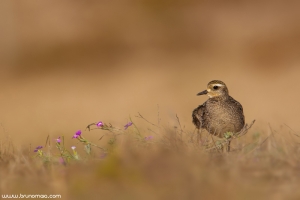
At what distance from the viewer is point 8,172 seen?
3.98m

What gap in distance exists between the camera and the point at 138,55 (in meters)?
14.7

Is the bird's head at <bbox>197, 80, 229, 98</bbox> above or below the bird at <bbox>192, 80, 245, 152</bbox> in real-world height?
above

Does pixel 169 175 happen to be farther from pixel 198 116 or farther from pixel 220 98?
pixel 220 98

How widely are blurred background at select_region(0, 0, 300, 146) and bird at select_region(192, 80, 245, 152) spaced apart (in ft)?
18.8

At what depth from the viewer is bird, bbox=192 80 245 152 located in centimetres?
530

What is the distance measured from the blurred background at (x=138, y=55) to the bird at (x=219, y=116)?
18.8ft

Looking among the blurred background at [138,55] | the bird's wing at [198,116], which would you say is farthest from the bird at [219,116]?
the blurred background at [138,55]

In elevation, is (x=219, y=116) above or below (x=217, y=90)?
below

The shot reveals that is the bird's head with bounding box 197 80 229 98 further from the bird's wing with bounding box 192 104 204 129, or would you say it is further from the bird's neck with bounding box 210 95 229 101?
the bird's wing with bounding box 192 104 204 129

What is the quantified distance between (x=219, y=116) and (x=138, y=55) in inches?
370

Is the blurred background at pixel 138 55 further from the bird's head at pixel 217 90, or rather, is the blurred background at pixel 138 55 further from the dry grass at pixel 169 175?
the dry grass at pixel 169 175

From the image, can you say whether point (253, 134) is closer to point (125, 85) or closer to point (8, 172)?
point (8, 172)

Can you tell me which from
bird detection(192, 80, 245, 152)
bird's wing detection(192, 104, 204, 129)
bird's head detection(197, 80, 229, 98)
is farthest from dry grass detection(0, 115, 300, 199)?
bird's head detection(197, 80, 229, 98)

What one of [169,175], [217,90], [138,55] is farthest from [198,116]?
[138,55]
